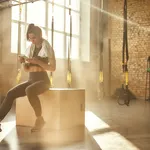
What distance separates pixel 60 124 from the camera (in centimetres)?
309

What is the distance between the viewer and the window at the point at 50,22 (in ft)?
20.6

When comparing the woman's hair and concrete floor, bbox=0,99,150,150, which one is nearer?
concrete floor, bbox=0,99,150,150

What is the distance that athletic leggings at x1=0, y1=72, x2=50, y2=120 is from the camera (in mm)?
2793

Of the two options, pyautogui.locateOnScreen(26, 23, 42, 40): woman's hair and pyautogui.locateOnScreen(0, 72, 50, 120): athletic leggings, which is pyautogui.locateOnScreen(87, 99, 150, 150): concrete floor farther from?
pyautogui.locateOnScreen(26, 23, 42, 40): woman's hair

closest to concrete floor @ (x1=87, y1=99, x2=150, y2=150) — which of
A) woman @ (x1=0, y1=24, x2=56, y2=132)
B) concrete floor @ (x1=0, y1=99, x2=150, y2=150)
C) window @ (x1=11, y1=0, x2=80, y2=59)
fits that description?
concrete floor @ (x1=0, y1=99, x2=150, y2=150)

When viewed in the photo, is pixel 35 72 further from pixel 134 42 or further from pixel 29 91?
pixel 134 42

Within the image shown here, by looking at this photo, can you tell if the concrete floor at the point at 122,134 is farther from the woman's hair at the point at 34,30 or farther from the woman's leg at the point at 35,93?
the woman's hair at the point at 34,30

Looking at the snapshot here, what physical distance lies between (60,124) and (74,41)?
5236mm

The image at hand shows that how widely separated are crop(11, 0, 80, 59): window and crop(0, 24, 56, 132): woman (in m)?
3.11

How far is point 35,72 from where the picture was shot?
2908mm

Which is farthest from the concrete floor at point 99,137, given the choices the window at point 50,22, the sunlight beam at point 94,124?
the window at point 50,22

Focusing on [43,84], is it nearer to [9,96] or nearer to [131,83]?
[9,96]

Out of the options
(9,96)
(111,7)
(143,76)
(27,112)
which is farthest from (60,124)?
(111,7)

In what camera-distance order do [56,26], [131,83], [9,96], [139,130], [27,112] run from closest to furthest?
[9,96], [139,130], [27,112], [56,26], [131,83]
